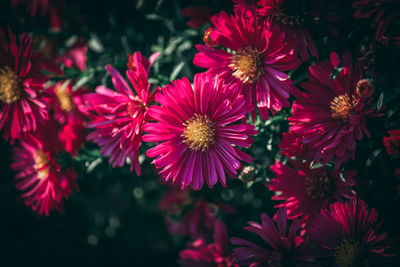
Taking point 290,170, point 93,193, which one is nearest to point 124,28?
point 93,193

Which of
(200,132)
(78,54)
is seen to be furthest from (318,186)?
(78,54)

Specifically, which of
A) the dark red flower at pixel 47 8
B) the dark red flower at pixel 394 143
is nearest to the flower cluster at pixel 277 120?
the dark red flower at pixel 394 143

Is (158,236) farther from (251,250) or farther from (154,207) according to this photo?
(251,250)

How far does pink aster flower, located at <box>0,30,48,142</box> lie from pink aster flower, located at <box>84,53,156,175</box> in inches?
11.9

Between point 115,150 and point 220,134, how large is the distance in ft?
1.58

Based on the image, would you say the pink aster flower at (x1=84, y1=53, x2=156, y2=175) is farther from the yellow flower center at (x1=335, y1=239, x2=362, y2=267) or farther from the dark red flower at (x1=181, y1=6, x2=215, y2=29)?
the yellow flower center at (x1=335, y1=239, x2=362, y2=267)

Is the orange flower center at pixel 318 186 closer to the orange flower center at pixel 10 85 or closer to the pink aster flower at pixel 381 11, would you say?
the pink aster flower at pixel 381 11

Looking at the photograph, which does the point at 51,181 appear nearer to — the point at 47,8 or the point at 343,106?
the point at 47,8

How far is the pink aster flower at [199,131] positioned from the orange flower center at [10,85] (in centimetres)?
88

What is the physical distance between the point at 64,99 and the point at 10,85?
302mm

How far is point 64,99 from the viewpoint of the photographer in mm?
1637

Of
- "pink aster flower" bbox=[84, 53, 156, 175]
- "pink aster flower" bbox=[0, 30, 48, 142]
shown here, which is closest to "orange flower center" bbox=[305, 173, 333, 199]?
"pink aster flower" bbox=[84, 53, 156, 175]

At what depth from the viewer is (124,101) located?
3.76 ft

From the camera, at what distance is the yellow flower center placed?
3.37 feet
